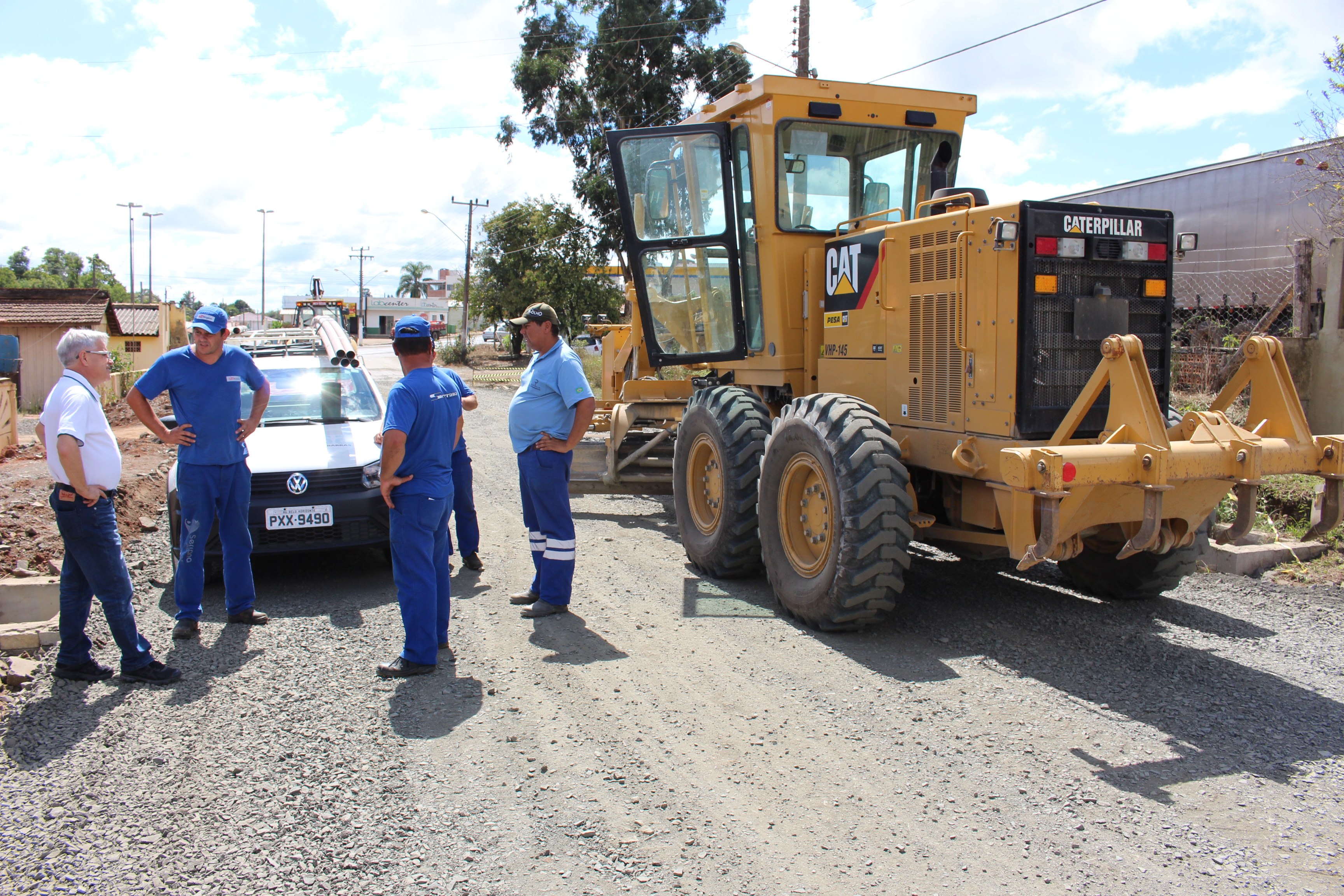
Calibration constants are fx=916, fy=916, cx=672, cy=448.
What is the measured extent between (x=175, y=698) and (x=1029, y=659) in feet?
14.3

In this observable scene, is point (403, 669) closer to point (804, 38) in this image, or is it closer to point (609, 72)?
point (804, 38)

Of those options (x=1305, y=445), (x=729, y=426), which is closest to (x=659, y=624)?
(x=729, y=426)

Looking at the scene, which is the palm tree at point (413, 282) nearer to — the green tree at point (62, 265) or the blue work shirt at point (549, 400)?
the green tree at point (62, 265)

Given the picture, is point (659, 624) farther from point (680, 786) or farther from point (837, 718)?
point (680, 786)

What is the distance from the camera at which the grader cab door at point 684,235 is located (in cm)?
717

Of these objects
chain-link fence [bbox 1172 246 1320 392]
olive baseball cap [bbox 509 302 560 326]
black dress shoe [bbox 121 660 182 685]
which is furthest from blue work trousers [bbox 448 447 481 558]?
chain-link fence [bbox 1172 246 1320 392]

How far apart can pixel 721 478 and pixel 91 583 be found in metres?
3.95

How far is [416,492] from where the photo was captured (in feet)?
15.6

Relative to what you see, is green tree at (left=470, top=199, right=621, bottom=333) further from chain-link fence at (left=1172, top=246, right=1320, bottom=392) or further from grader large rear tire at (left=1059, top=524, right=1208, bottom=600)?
grader large rear tire at (left=1059, top=524, right=1208, bottom=600)

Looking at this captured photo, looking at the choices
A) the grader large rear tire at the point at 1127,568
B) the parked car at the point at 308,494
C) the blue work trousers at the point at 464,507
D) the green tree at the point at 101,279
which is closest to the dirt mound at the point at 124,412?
the parked car at the point at 308,494

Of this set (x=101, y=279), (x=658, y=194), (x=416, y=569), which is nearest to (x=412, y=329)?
(x=416, y=569)

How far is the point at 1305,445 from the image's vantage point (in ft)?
14.9

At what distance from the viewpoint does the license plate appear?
20.2ft

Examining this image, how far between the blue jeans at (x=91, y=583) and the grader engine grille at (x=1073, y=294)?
15.6 feet
